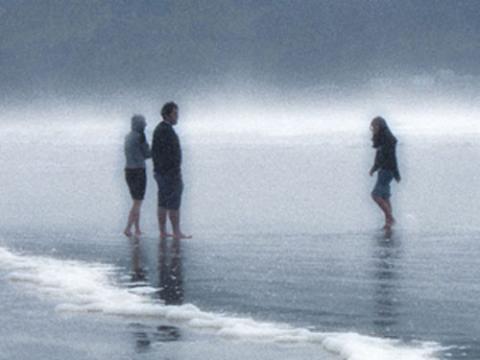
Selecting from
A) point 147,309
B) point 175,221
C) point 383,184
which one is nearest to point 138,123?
point 175,221

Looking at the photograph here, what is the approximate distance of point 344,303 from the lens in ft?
37.2

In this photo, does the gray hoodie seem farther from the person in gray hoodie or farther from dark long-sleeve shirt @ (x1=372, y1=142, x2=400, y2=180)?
dark long-sleeve shirt @ (x1=372, y1=142, x2=400, y2=180)

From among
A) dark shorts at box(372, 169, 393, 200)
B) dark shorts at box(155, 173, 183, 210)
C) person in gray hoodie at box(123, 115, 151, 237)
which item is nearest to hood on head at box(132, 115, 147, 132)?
person in gray hoodie at box(123, 115, 151, 237)

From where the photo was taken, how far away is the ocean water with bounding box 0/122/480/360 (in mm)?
9469

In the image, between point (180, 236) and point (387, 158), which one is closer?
point (180, 236)

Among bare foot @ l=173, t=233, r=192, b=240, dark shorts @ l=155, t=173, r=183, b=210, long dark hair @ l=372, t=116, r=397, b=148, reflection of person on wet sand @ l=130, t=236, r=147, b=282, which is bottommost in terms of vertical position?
reflection of person on wet sand @ l=130, t=236, r=147, b=282

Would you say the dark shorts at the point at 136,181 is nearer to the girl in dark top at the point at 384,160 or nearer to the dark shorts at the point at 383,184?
the girl in dark top at the point at 384,160

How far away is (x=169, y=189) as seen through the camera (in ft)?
55.5

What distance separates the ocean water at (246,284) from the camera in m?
9.47

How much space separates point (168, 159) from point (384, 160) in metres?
3.64

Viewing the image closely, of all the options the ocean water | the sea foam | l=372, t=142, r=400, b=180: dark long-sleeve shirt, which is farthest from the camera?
l=372, t=142, r=400, b=180: dark long-sleeve shirt

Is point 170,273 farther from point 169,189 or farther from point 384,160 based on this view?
point 384,160

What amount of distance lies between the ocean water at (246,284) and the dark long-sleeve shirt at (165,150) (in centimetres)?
99

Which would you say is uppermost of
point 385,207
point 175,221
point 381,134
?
point 381,134
